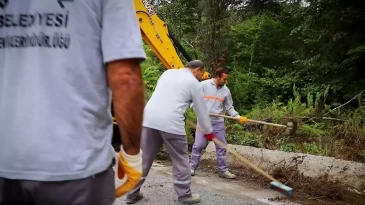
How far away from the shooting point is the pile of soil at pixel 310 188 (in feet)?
21.1

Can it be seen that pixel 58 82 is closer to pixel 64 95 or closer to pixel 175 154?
pixel 64 95

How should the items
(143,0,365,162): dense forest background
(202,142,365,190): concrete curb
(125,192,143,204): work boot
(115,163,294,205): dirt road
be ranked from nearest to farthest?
1. (125,192,143,204): work boot
2. (115,163,294,205): dirt road
3. (202,142,365,190): concrete curb
4. (143,0,365,162): dense forest background

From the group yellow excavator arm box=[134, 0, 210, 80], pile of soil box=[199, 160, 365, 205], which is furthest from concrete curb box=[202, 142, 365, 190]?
yellow excavator arm box=[134, 0, 210, 80]

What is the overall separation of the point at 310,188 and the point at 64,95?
19.6 ft

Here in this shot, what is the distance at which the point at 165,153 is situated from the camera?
9.39 metres

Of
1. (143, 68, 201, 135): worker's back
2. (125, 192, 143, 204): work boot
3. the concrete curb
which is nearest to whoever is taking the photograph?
(143, 68, 201, 135): worker's back

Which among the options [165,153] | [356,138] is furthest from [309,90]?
[165,153]

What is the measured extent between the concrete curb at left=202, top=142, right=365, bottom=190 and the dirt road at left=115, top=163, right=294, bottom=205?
2.70 ft

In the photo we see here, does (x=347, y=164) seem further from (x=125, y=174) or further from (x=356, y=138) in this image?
(x=125, y=174)

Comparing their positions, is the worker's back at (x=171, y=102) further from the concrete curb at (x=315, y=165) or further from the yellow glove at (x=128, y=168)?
the yellow glove at (x=128, y=168)

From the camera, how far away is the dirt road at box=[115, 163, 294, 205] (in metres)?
5.88

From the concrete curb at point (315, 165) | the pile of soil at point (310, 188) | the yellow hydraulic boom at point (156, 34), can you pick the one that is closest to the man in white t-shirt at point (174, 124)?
the pile of soil at point (310, 188)

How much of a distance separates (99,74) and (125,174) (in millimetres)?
446

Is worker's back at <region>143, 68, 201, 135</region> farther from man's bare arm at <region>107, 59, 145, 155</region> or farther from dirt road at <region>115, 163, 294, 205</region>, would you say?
man's bare arm at <region>107, 59, 145, 155</region>
